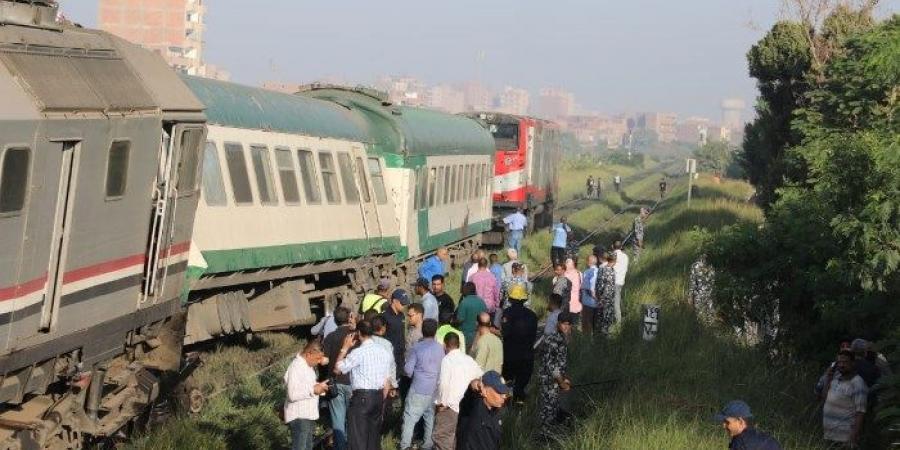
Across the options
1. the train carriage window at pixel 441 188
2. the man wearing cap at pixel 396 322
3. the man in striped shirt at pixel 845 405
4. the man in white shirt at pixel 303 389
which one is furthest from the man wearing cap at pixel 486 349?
the train carriage window at pixel 441 188

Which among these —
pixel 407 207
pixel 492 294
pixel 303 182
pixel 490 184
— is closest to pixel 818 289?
pixel 492 294

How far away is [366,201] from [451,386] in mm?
10715

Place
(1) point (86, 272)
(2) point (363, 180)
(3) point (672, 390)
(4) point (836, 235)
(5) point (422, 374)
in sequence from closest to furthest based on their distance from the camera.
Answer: (1) point (86, 272) < (5) point (422, 374) < (3) point (672, 390) < (4) point (836, 235) < (2) point (363, 180)

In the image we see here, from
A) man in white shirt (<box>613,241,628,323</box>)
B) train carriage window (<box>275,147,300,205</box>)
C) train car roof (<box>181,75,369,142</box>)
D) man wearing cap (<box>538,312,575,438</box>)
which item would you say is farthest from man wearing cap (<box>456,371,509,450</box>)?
man in white shirt (<box>613,241,628,323</box>)

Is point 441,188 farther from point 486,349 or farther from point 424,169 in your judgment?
point 486,349

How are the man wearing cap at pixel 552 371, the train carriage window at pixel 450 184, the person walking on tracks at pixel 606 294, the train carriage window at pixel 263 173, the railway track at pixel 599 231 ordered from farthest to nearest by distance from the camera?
the railway track at pixel 599 231
the train carriage window at pixel 450 184
the person walking on tracks at pixel 606 294
the train carriage window at pixel 263 173
the man wearing cap at pixel 552 371

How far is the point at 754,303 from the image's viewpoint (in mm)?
19422

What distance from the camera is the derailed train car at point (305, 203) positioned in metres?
16.5

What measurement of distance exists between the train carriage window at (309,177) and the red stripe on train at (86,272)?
5268 millimetres

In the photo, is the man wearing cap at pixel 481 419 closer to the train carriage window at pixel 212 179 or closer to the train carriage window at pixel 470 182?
the train carriage window at pixel 212 179

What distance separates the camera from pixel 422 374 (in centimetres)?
1309

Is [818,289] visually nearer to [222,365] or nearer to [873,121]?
[873,121]

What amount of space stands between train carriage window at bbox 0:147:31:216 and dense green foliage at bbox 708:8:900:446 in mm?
7959

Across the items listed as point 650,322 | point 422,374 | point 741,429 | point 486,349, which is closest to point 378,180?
point 650,322
